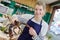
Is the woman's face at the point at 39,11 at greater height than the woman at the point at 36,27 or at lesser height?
greater

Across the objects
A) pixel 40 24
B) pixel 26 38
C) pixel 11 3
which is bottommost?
pixel 26 38

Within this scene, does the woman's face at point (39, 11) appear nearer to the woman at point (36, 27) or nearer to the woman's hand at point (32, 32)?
the woman at point (36, 27)

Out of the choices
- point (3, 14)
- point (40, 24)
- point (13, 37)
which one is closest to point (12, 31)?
point (13, 37)

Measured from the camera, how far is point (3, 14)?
1.56 meters

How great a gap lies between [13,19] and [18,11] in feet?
0.32

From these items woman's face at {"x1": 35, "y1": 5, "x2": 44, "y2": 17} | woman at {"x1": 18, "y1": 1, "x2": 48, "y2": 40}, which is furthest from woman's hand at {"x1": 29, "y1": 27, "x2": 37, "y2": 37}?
woman's face at {"x1": 35, "y1": 5, "x2": 44, "y2": 17}

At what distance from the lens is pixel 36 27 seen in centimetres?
165

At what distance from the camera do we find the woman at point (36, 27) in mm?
1626

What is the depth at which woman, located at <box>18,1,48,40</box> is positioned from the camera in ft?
5.33

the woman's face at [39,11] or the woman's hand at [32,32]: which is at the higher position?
the woman's face at [39,11]

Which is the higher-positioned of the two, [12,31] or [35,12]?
[35,12]

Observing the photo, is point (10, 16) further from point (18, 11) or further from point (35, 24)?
point (35, 24)

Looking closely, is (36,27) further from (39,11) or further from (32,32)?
(39,11)

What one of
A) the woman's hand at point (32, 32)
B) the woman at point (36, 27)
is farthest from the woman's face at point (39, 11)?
the woman's hand at point (32, 32)
